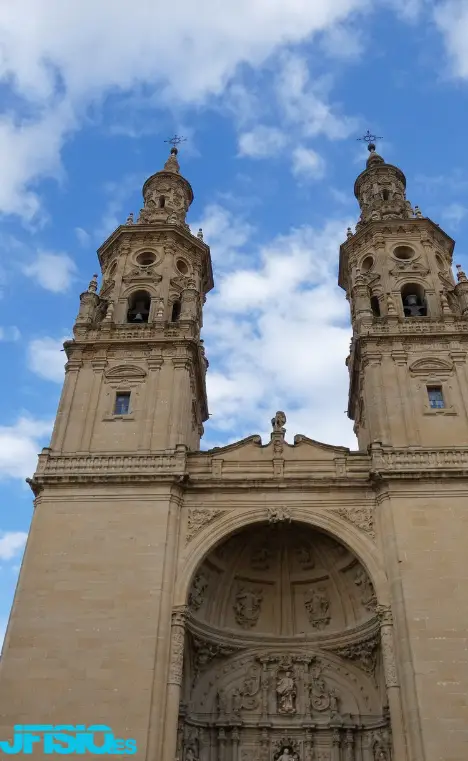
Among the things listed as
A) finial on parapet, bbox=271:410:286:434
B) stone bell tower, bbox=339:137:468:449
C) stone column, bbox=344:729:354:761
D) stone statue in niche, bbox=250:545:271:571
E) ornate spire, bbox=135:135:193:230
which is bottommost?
stone column, bbox=344:729:354:761

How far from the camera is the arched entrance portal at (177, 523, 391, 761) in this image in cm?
2047

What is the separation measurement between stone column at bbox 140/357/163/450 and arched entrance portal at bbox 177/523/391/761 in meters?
4.49

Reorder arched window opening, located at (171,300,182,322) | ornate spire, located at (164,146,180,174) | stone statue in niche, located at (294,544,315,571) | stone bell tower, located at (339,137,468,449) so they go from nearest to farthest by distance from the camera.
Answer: stone statue in niche, located at (294,544,315,571), stone bell tower, located at (339,137,468,449), arched window opening, located at (171,300,182,322), ornate spire, located at (164,146,180,174)

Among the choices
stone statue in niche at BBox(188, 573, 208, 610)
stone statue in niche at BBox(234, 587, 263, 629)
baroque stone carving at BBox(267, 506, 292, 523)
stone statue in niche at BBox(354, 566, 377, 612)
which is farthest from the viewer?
stone statue in niche at BBox(234, 587, 263, 629)

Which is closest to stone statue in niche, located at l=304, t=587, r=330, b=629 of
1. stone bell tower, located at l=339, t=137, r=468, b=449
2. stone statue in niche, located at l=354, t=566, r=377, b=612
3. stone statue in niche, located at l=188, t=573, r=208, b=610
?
stone statue in niche, located at l=354, t=566, r=377, b=612

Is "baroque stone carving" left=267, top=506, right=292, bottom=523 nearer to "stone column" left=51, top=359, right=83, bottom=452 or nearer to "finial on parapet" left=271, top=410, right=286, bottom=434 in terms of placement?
"finial on parapet" left=271, top=410, right=286, bottom=434

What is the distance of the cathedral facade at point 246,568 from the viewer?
59.1ft

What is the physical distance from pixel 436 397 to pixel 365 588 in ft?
23.7

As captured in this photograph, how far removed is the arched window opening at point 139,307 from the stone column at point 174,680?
13488 mm

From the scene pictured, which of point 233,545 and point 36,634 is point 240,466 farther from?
point 36,634

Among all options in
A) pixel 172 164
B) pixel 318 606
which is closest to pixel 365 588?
pixel 318 606

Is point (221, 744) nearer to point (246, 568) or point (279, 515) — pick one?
point (246, 568)

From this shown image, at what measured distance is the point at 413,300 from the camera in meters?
29.2

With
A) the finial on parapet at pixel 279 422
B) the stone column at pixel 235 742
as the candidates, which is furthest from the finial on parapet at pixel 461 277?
the stone column at pixel 235 742
